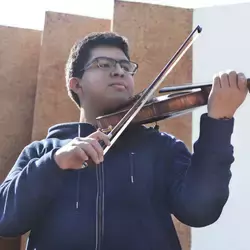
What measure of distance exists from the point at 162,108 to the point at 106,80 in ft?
0.74

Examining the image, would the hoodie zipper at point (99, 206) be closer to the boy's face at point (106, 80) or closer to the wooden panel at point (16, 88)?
the boy's face at point (106, 80)

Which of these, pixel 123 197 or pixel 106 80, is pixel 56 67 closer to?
pixel 106 80

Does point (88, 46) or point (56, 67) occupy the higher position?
point (56, 67)

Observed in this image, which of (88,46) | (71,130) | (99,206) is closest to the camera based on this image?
(99,206)

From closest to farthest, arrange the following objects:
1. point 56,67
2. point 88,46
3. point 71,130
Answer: point 71,130
point 88,46
point 56,67

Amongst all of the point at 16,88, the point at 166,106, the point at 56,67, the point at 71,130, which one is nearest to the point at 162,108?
the point at 166,106

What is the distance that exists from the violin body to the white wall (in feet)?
3.29

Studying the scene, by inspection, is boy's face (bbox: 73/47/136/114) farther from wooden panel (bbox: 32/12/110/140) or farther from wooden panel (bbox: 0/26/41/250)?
wooden panel (bbox: 0/26/41/250)

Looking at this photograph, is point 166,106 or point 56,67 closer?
point 166,106

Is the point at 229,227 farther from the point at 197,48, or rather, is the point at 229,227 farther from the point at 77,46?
the point at 77,46

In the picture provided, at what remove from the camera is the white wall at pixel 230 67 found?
214 centimetres

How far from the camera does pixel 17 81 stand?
240 centimetres

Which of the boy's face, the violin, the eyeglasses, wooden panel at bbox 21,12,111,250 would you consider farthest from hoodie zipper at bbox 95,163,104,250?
wooden panel at bbox 21,12,111,250

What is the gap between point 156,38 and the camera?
2.41 meters
